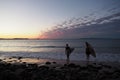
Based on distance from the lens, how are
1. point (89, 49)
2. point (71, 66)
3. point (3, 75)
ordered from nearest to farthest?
1. point (3, 75)
2. point (89, 49)
3. point (71, 66)

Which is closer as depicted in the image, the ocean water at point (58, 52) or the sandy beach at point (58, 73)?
the sandy beach at point (58, 73)

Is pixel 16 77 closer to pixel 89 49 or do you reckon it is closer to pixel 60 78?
pixel 60 78

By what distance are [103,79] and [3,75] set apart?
661 centimetres

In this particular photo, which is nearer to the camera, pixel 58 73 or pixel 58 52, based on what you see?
pixel 58 73

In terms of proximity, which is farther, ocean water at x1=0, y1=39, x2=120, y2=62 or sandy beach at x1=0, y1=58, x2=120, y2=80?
ocean water at x1=0, y1=39, x2=120, y2=62

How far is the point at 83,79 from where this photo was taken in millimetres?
14969

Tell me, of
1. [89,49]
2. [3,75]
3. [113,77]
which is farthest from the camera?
[89,49]

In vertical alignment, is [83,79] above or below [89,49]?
below

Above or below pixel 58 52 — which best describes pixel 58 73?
above

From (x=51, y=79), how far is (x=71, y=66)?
7.93m

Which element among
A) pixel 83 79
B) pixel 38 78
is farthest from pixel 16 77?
pixel 83 79

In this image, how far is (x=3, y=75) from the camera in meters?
13.1

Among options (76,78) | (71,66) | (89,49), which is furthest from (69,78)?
(71,66)

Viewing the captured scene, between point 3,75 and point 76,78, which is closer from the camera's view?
point 3,75
